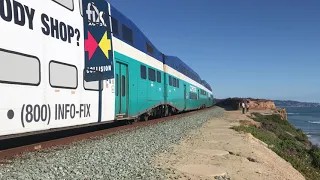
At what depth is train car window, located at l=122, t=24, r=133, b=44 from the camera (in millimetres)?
13266

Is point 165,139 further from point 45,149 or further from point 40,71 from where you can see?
point 40,71

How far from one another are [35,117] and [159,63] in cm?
1297

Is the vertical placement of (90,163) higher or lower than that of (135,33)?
lower

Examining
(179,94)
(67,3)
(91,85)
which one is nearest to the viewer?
(67,3)

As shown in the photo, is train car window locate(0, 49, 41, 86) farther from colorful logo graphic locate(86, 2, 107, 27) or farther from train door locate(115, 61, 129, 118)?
train door locate(115, 61, 129, 118)

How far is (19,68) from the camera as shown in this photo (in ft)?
23.1

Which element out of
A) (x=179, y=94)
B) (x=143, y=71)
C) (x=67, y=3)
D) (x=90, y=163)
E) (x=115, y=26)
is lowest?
(x=90, y=163)

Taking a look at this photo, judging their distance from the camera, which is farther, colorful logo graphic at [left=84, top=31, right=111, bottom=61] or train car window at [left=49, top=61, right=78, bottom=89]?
colorful logo graphic at [left=84, top=31, right=111, bottom=61]

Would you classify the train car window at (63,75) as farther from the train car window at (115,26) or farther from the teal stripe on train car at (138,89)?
the train car window at (115,26)

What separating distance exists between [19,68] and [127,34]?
710 cm

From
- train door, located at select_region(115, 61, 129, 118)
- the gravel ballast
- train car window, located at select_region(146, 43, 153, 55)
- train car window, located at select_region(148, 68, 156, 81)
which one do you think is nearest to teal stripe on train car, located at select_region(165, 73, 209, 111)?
train car window, located at select_region(148, 68, 156, 81)

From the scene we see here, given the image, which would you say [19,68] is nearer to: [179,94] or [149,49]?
[149,49]

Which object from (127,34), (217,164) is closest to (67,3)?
(127,34)

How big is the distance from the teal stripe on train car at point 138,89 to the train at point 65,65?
4 centimetres
